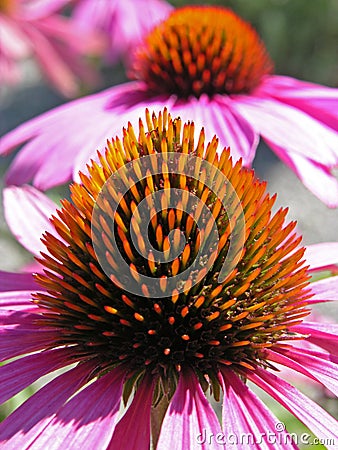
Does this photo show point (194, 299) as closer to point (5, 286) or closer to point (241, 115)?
point (5, 286)

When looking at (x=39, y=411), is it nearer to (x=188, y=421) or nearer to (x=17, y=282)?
(x=188, y=421)

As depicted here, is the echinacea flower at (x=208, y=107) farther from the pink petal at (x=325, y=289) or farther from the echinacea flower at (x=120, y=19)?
the echinacea flower at (x=120, y=19)

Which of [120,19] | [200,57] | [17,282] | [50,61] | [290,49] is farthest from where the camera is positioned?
[290,49]

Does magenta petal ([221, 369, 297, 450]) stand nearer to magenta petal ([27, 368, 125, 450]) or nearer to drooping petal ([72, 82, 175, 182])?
magenta petal ([27, 368, 125, 450])

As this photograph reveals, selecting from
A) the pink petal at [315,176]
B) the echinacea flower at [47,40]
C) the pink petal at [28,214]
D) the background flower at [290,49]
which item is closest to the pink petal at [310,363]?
the pink petal at [315,176]

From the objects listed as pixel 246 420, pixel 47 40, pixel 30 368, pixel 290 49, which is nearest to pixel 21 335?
pixel 30 368

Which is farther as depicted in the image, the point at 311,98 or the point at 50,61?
the point at 50,61

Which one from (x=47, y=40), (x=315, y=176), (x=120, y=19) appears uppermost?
(x=47, y=40)
